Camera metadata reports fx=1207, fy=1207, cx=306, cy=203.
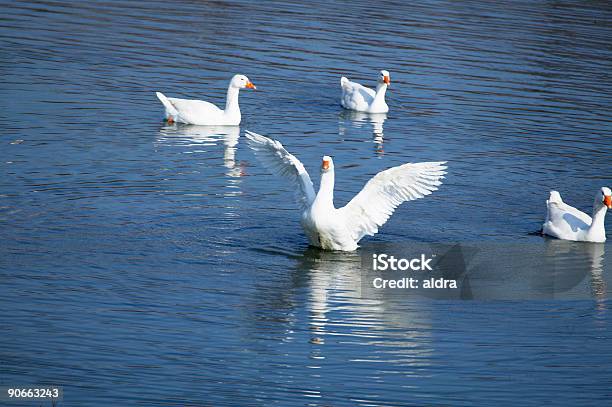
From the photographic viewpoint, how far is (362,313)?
13734 mm

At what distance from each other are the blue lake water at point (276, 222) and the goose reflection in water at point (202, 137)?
90 millimetres

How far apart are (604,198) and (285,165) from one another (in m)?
4.75

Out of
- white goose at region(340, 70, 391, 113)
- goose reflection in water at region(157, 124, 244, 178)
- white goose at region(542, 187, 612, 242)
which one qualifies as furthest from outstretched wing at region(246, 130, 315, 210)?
white goose at region(340, 70, 391, 113)

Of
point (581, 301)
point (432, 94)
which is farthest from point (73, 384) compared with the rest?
point (432, 94)

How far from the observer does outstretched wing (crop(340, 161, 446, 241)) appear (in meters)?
15.9

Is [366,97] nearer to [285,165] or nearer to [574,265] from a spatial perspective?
[285,165]

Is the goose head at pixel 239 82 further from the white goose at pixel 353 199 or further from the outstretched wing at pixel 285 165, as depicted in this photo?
the white goose at pixel 353 199

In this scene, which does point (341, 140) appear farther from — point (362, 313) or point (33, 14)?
point (33, 14)

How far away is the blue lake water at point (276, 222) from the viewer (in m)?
11.9

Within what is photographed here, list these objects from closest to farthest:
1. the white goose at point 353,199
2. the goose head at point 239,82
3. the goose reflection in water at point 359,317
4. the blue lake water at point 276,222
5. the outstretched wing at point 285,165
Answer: the blue lake water at point 276,222 < the goose reflection in water at point 359,317 < the white goose at point 353,199 < the outstretched wing at point 285,165 < the goose head at point 239,82

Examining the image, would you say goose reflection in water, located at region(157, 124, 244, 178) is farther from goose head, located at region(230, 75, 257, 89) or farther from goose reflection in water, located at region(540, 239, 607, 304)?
goose reflection in water, located at region(540, 239, 607, 304)

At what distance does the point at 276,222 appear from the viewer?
17.3 m

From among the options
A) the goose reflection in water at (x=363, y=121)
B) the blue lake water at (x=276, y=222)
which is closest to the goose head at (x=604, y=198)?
the blue lake water at (x=276, y=222)

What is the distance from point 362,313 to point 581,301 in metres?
2.98
